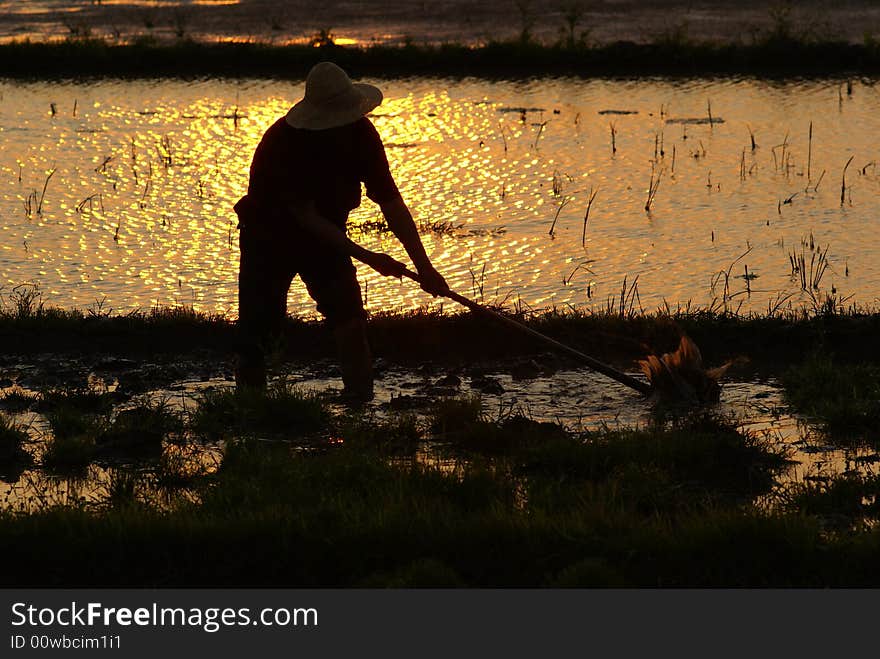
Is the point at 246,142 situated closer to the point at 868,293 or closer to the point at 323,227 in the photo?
the point at 868,293

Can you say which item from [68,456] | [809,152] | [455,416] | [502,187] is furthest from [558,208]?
[68,456]

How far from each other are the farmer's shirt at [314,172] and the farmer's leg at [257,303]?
0.14m

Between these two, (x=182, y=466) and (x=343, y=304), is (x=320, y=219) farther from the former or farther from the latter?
(x=182, y=466)

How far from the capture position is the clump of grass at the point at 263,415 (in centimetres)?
546

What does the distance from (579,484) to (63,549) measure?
173cm

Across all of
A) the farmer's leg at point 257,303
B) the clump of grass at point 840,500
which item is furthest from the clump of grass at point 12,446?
the clump of grass at point 840,500

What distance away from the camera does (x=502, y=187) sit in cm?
1095

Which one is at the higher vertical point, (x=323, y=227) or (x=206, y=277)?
(x=323, y=227)

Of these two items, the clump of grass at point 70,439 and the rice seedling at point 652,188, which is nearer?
the clump of grass at point 70,439

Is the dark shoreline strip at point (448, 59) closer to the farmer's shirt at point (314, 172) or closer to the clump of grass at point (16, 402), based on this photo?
the clump of grass at point (16, 402)

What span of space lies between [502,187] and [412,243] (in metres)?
5.49

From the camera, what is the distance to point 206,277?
27.7 ft

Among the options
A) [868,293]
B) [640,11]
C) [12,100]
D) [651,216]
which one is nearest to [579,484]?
[868,293]

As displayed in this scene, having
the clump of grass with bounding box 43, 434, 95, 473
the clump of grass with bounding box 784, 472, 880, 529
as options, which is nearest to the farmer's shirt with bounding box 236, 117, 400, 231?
the clump of grass with bounding box 43, 434, 95, 473
